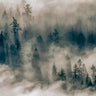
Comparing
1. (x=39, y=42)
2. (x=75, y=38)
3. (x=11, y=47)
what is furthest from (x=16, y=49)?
(x=75, y=38)

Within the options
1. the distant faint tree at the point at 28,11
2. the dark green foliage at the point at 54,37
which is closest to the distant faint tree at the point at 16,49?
the distant faint tree at the point at 28,11

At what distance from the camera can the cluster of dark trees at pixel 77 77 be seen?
54.2m

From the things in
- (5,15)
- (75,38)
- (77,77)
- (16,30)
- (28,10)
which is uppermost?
(28,10)

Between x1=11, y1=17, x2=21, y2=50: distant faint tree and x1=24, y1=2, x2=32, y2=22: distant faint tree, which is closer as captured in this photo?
x1=11, y1=17, x2=21, y2=50: distant faint tree

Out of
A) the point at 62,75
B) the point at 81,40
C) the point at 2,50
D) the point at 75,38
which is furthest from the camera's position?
the point at 2,50

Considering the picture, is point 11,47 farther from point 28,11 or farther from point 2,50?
point 28,11

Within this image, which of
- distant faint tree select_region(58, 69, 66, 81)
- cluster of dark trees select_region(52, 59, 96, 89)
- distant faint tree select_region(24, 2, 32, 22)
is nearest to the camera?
distant faint tree select_region(58, 69, 66, 81)

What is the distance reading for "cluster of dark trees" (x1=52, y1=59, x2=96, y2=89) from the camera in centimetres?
5425

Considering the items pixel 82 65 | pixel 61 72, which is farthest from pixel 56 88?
pixel 82 65

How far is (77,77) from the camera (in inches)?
2158

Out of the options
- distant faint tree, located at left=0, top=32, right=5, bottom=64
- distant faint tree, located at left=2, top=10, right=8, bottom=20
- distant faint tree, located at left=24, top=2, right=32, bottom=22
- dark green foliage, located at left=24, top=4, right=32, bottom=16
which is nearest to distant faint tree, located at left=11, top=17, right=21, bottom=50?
distant faint tree, located at left=2, top=10, right=8, bottom=20

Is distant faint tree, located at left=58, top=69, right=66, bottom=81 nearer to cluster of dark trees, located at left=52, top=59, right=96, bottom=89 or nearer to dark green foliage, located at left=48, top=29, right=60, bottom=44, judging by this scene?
cluster of dark trees, located at left=52, top=59, right=96, bottom=89

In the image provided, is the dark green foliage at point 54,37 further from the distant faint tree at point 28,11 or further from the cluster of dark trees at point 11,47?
the cluster of dark trees at point 11,47

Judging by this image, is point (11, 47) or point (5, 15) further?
point (11, 47)
